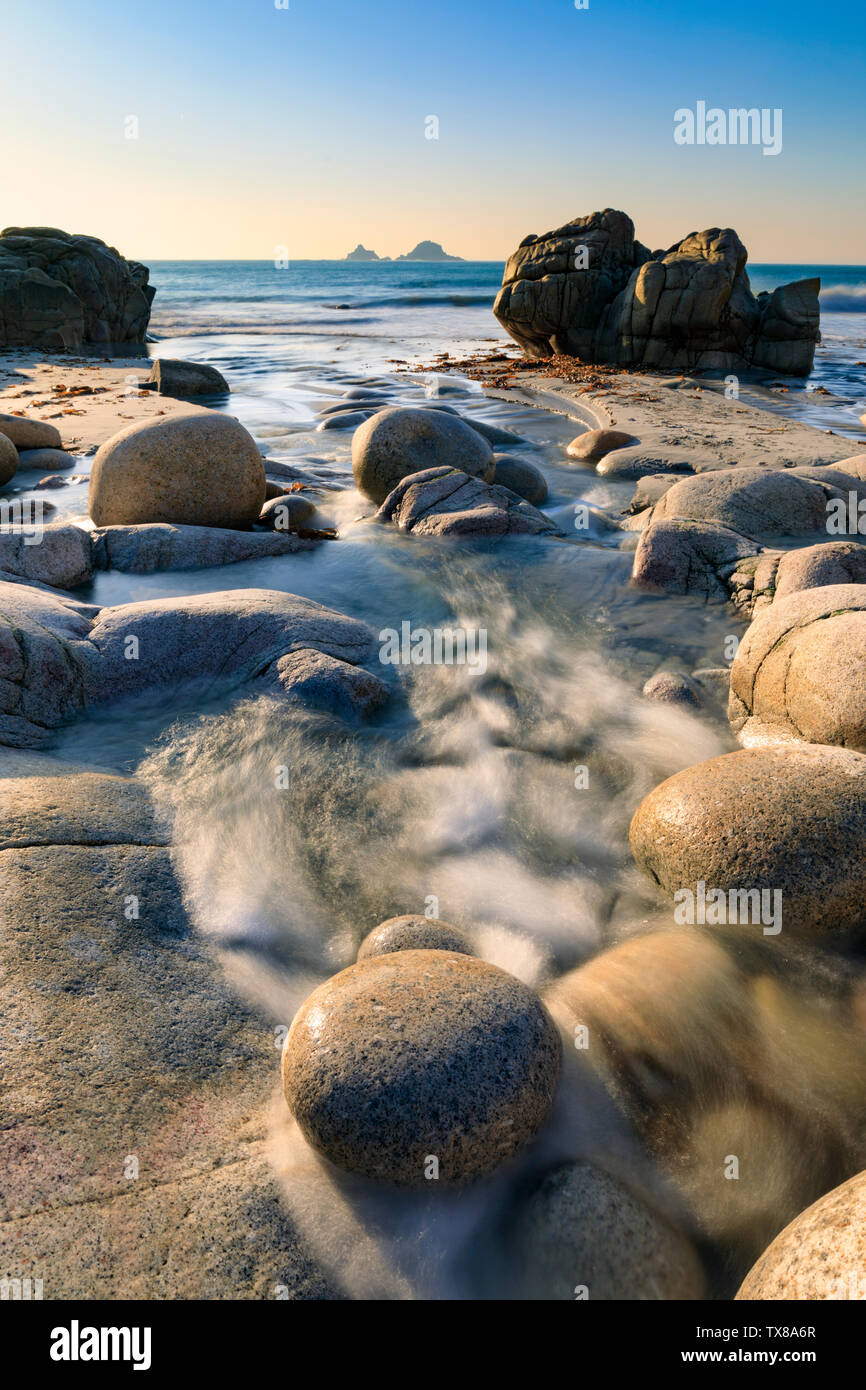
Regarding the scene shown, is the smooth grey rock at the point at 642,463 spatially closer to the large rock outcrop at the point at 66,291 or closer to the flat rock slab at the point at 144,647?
the flat rock slab at the point at 144,647

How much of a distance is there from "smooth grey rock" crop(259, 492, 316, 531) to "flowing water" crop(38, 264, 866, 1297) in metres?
0.49

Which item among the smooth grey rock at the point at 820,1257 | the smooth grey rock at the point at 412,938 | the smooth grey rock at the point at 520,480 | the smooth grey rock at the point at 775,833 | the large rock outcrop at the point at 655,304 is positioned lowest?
the smooth grey rock at the point at 820,1257

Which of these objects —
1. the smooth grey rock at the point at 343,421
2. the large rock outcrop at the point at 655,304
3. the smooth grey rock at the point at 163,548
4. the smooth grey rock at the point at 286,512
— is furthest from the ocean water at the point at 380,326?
the smooth grey rock at the point at 163,548

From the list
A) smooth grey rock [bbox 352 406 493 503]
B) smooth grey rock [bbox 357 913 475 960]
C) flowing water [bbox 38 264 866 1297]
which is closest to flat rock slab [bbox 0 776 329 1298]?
flowing water [bbox 38 264 866 1297]

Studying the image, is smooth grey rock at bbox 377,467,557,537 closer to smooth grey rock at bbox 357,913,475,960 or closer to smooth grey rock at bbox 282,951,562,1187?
smooth grey rock at bbox 357,913,475,960

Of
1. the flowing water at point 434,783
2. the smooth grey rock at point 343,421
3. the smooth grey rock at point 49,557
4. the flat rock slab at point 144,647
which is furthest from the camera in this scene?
the smooth grey rock at point 343,421

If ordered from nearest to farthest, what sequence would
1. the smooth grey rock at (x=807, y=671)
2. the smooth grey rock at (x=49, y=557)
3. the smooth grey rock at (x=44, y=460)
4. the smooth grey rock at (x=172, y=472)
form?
the smooth grey rock at (x=807, y=671) → the smooth grey rock at (x=49, y=557) → the smooth grey rock at (x=172, y=472) → the smooth grey rock at (x=44, y=460)

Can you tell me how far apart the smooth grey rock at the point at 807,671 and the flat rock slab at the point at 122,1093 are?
3246mm

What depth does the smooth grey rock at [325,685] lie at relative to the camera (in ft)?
16.1

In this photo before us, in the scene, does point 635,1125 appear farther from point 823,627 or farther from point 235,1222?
point 823,627

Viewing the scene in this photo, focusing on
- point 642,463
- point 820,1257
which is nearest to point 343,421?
point 642,463

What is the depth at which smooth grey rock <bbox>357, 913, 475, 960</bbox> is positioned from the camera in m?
3.07
